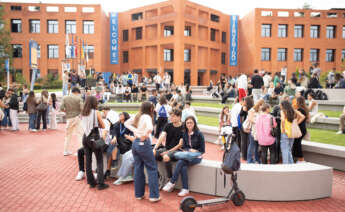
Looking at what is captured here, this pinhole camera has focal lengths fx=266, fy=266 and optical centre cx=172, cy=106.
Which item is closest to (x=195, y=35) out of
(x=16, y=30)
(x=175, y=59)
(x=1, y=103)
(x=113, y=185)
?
(x=175, y=59)

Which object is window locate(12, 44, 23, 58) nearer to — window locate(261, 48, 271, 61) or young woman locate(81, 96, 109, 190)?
window locate(261, 48, 271, 61)

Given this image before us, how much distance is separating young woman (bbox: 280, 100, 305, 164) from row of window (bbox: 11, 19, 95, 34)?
3827 cm

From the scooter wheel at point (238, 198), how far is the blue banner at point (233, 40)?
126 ft

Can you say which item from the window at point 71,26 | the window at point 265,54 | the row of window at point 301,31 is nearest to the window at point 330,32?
the row of window at point 301,31

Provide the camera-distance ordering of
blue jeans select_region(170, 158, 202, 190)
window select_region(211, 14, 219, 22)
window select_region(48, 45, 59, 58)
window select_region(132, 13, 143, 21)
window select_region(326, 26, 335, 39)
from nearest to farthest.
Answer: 1. blue jeans select_region(170, 158, 202, 190)
2. window select_region(48, 45, 59, 58)
3. window select_region(326, 26, 335, 39)
4. window select_region(132, 13, 143, 21)
5. window select_region(211, 14, 219, 22)

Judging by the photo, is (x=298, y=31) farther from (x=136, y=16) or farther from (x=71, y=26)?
(x=71, y=26)

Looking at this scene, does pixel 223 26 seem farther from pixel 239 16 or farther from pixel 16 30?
pixel 16 30

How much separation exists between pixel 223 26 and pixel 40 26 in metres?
Answer: 27.8

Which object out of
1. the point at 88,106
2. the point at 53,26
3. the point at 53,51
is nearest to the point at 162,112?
the point at 88,106

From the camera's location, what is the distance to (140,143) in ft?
16.2

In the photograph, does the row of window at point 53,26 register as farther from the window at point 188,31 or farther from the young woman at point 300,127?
the young woman at point 300,127

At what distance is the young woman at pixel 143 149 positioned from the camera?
4.95 meters

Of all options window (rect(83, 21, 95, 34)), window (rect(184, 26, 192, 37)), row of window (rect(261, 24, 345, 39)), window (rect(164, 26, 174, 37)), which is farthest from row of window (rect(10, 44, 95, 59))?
row of window (rect(261, 24, 345, 39))

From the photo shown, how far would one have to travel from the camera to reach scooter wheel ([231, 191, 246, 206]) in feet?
15.7
